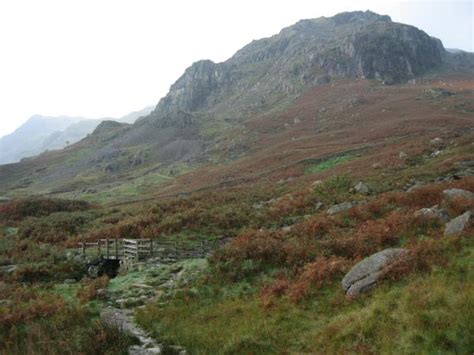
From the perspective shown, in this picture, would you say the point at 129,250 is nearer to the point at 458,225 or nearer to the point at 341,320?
the point at 341,320

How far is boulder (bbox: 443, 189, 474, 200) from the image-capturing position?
19.7m

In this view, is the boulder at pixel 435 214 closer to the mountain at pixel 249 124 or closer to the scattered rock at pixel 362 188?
the scattered rock at pixel 362 188

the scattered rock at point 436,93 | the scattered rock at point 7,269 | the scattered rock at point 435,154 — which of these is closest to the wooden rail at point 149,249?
the scattered rock at point 7,269

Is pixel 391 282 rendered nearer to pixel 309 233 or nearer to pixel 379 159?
pixel 309 233

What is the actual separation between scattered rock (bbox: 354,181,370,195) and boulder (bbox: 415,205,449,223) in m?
12.0

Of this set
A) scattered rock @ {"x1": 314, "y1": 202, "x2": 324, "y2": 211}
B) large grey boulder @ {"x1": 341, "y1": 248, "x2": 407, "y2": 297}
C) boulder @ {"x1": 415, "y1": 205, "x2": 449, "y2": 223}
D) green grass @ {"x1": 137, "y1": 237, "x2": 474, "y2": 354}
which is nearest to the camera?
green grass @ {"x1": 137, "y1": 237, "x2": 474, "y2": 354}

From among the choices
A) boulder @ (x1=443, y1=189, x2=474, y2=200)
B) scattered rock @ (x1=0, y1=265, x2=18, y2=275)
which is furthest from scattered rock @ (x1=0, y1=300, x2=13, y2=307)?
boulder @ (x1=443, y1=189, x2=474, y2=200)

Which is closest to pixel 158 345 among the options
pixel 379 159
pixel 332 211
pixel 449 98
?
pixel 332 211

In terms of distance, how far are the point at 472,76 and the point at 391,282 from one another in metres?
169

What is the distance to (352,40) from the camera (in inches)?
6742

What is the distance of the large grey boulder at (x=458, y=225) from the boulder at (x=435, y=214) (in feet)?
6.41

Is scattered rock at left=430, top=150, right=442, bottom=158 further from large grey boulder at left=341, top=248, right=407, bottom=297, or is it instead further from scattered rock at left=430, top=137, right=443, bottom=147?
large grey boulder at left=341, top=248, right=407, bottom=297

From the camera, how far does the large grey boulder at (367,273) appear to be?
12.9m

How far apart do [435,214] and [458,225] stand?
9.34ft
